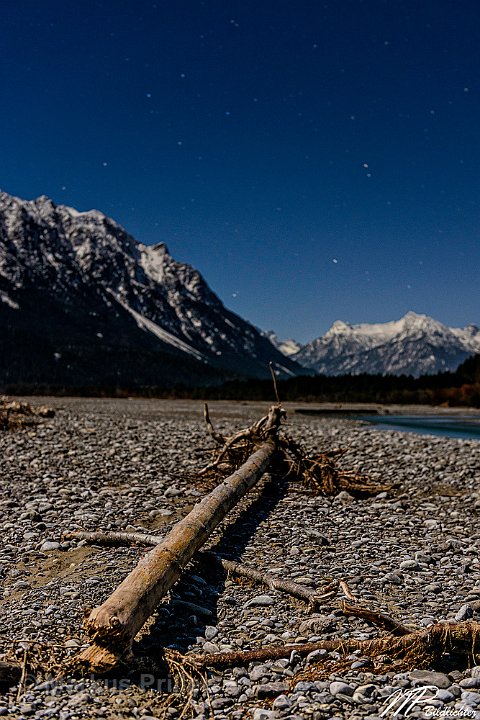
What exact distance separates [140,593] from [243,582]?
2476mm

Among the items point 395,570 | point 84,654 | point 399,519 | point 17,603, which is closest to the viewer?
point 84,654

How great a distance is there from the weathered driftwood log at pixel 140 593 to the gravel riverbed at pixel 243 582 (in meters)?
0.26

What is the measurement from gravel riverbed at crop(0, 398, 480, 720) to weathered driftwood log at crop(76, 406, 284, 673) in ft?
0.84

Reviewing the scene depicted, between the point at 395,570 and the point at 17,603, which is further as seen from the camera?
the point at 395,570

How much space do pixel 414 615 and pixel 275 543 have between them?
357 cm

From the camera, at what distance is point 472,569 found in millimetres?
9023

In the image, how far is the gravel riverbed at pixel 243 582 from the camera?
543 centimetres

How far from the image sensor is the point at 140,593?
21.1 feet

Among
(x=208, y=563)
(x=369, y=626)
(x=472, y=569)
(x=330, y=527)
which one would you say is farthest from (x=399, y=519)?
(x=369, y=626)

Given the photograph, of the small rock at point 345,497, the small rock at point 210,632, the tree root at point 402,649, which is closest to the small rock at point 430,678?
the tree root at point 402,649

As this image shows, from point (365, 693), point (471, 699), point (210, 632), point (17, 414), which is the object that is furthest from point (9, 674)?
point (17, 414)

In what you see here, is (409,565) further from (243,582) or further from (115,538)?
(115,538)

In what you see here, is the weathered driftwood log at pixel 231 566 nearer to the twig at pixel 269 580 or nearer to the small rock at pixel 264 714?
the twig at pixel 269 580

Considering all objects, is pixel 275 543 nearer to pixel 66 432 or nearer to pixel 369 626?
pixel 369 626
